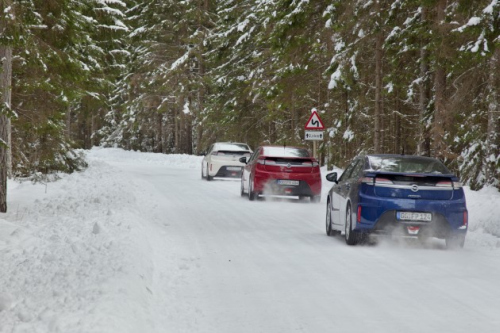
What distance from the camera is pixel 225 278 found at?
7.69 m

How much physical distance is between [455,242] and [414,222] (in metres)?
0.85

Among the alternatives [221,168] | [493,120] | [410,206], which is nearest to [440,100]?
[493,120]

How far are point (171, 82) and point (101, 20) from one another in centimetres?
2401

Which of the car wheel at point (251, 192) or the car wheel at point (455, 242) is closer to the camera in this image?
the car wheel at point (455, 242)

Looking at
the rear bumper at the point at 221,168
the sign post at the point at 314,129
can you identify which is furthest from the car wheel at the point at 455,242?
the rear bumper at the point at 221,168

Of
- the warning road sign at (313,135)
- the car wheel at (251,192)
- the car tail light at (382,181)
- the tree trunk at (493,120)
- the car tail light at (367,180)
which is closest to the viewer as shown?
the car tail light at (382,181)

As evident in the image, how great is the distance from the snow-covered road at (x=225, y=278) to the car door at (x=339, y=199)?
1.31ft

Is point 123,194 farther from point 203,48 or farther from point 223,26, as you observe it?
point 203,48

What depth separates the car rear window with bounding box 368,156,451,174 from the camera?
10.5 meters

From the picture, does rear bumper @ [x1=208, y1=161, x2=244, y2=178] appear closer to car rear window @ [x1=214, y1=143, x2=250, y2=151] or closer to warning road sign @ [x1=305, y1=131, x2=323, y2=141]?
car rear window @ [x1=214, y1=143, x2=250, y2=151]

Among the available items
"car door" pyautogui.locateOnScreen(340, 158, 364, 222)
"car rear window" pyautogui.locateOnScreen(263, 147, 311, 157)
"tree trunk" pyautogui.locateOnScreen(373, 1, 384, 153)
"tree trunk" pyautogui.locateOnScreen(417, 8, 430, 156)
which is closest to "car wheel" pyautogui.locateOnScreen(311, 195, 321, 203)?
"car rear window" pyautogui.locateOnScreen(263, 147, 311, 157)

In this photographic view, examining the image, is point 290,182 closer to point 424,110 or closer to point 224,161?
point 424,110

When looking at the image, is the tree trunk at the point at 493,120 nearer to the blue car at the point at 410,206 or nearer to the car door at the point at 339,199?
the car door at the point at 339,199

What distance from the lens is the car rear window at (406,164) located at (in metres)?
10.5
